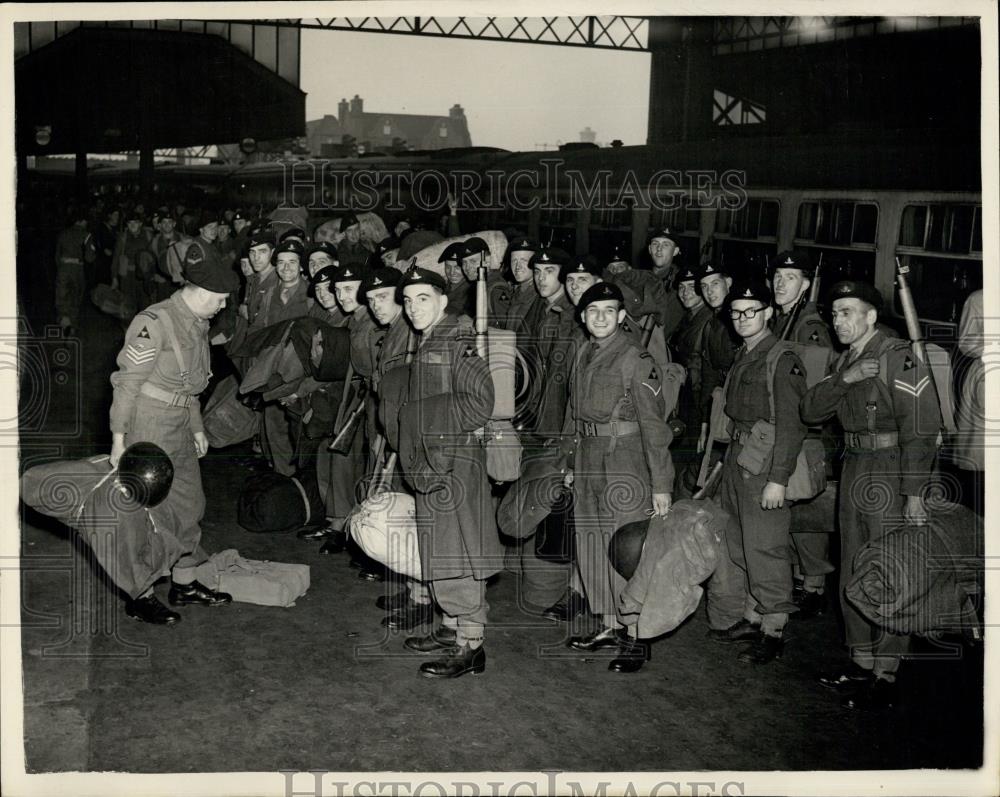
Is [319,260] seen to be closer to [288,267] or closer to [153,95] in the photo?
[288,267]

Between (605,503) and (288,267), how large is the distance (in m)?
3.79

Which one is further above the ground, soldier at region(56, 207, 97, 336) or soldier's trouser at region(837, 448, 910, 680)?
soldier at region(56, 207, 97, 336)

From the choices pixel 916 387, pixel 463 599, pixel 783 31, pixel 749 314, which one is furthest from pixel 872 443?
pixel 783 31

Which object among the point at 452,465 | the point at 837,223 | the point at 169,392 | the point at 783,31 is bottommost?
the point at 452,465

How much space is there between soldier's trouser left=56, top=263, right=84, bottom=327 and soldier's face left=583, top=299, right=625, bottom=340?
40.7ft

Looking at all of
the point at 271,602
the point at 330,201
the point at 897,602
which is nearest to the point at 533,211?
the point at 330,201

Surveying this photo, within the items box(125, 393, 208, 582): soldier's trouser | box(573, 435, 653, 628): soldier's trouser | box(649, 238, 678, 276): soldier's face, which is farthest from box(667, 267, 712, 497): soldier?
box(125, 393, 208, 582): soldier's trouser

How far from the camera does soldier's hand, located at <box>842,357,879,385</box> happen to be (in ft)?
16.5

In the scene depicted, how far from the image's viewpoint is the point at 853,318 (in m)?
5.23

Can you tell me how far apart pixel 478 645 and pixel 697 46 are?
25.2 metres

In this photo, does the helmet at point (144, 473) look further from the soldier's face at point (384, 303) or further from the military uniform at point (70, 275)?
the military uniform at point (70, 275)

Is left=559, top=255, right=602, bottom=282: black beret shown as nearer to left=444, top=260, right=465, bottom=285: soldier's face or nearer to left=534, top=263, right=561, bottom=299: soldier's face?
left=534, top=263, right=561, bottom=299: soldier's face

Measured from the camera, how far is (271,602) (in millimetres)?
6230

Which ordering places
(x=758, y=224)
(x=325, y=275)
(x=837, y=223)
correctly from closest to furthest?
(x=325, y=275) → (x=837, y=223) → (x=758, y=224)
